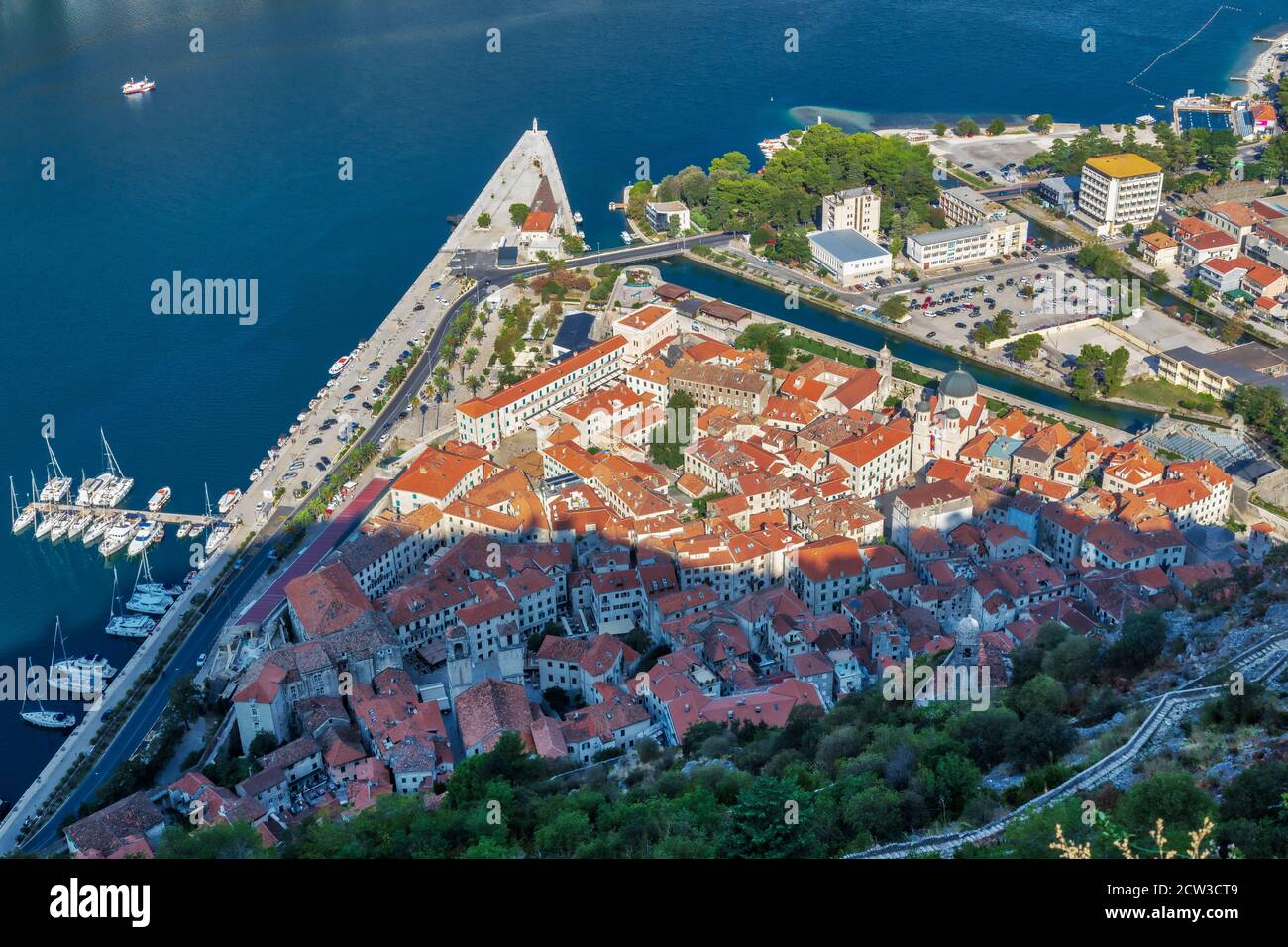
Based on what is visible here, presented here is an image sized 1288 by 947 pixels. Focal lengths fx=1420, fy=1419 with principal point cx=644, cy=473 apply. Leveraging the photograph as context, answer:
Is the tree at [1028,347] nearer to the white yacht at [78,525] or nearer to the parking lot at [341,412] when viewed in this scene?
the parking lot at [341,412]

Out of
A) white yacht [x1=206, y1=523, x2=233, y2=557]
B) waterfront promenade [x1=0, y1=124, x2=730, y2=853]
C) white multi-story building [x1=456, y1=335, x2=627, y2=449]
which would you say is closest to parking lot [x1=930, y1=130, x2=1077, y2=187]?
waterfront promenade [x1=0, y1=124, x2=730, y2=853]

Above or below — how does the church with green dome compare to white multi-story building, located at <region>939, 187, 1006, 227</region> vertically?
below

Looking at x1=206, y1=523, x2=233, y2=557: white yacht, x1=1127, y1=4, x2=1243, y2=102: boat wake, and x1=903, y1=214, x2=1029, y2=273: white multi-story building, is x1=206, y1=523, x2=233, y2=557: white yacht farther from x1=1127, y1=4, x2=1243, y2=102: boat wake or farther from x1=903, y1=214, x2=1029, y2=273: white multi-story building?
x1=1127, y1=4, x2=1243, y2=102: boat wake

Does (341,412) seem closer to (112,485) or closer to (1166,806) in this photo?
(112,485)
